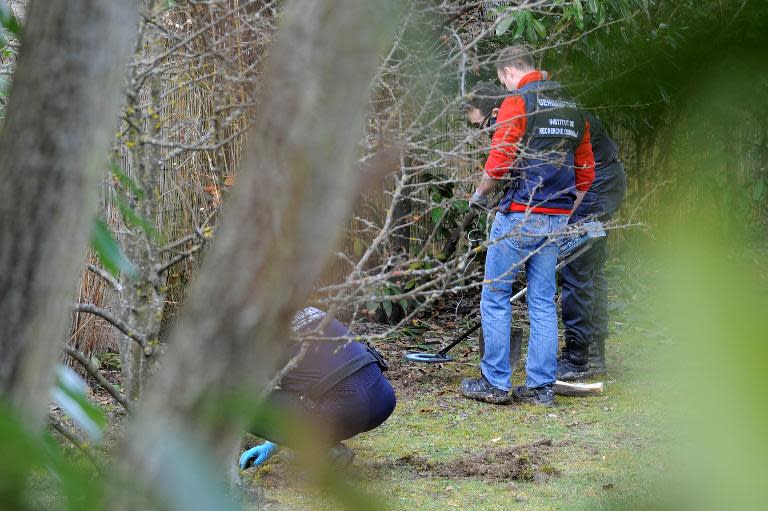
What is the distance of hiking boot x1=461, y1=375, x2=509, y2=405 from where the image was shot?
19.3 feet

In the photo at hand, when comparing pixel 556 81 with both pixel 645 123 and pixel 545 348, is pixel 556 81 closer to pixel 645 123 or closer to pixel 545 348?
pixel 645 123

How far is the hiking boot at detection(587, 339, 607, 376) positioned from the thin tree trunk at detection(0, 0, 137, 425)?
614cm

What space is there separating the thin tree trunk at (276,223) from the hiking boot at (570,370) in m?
6.22

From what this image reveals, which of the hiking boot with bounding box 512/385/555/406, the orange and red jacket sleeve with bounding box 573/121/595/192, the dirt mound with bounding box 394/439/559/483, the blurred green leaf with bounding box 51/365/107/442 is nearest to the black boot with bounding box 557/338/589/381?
the hiking boot with bounding box 512/385/555/406

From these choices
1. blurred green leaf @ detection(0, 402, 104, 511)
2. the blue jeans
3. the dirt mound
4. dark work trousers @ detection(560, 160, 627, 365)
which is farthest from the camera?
dark work trousers @ detection(560, 160, 627, 365)

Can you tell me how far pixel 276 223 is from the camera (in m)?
0.40

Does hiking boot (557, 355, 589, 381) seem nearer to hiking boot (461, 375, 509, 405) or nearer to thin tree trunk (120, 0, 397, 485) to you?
hiking boot (461, 375, 509, 405)

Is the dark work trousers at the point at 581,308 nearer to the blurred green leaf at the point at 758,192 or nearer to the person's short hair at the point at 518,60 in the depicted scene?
the person's short hair at the point at 518,60

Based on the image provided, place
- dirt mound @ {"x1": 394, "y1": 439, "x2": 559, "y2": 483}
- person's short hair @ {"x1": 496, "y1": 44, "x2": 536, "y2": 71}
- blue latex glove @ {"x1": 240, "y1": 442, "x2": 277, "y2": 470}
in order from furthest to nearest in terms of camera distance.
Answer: person's short hair @ {"x1": 496, "y1": 44, "x2": 536, "y2": 71}
blue latex glove @ {"x1": 240, "y1": 442, "x2": 277, "y2": 470}
dirt mound @ {"x1": 394, "y1": 439, "x2": 559, "y2": 483}

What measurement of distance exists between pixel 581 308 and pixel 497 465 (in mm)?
2071

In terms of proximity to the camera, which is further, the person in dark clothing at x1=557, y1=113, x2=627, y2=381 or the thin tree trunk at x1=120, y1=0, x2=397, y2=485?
the person in dark clothing at x1=557, y1=113, x2=627, y2=381

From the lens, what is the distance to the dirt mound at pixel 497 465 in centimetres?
450

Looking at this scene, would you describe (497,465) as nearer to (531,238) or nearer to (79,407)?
(531,238)

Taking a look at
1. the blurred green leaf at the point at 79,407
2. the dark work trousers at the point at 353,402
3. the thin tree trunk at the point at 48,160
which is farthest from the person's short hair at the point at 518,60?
the thin tree trunk at the point at 48,160
